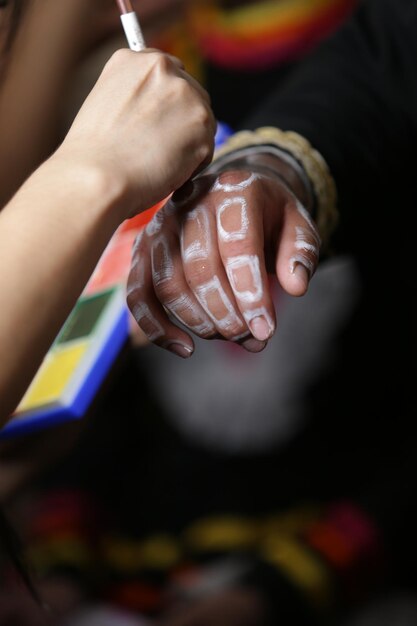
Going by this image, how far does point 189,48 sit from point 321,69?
1.60 ft

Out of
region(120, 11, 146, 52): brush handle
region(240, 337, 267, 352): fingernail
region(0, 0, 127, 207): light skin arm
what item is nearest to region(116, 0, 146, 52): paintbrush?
region(120, 11, 146, 52): brush handle

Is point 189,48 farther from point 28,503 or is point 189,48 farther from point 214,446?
point 28,503

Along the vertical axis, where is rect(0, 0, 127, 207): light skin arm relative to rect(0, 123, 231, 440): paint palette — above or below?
above

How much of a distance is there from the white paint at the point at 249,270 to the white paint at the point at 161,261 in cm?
5

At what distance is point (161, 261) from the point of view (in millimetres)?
508

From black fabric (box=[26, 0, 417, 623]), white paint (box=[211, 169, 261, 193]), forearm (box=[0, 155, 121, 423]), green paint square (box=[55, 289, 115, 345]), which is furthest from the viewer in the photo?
black fabric (box=[26, 0, 417, 623])

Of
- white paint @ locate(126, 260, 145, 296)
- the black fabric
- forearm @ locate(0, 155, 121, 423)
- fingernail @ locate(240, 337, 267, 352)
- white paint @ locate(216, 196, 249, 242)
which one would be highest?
forearm @ locate(0, 155, 121, 423)

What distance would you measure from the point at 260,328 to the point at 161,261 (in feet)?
0.29

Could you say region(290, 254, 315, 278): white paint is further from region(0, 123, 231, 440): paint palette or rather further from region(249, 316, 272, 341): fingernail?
region(0, 123, 231, 440): paint palette

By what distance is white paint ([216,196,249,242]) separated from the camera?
49cm

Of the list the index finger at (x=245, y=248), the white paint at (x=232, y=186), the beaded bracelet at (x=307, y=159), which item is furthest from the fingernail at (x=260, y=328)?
the beaded bracelet at (x=307, y=159)

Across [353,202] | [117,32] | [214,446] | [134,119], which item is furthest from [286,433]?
[134,119]

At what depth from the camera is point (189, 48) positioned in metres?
1.26

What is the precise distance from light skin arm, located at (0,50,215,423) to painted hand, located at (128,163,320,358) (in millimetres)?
39
